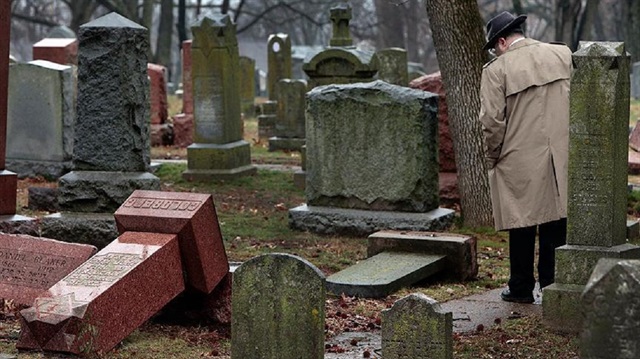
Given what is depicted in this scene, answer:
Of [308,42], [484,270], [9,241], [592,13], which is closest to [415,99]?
[484,270]

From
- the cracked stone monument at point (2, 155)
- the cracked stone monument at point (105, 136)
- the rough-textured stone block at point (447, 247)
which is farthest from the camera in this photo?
the cracked stone monument at point (2, 155)

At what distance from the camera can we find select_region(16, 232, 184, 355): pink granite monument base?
7621 millimetres

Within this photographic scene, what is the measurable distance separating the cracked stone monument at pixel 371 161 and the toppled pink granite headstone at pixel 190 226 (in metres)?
4.46

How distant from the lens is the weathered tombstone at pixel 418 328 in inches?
264

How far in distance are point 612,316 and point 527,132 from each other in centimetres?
435

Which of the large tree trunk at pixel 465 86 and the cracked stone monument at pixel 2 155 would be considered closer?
the cracked stone monument at pixel 2 155

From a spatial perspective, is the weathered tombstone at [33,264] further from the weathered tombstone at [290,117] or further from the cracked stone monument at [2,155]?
the weathered tombstone at [290,117]

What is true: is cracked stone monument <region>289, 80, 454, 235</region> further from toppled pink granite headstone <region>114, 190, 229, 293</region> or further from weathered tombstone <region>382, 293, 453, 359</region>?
weathered tombstone <region>382, 293, 453, 359</region>

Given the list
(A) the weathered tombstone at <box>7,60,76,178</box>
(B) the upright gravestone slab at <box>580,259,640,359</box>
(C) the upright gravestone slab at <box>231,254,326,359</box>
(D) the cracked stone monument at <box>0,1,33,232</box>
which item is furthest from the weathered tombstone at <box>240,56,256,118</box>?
(B) the upright gravestone slab at <box>580,259,640,359</box>

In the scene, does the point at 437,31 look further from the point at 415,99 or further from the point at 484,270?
the point at 484,270

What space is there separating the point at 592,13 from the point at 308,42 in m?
38.9

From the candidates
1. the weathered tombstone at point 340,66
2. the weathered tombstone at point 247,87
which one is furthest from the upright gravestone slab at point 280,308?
the weathered tombstone at point 247,87

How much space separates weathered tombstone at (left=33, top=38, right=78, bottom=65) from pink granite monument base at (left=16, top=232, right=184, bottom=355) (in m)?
14.7

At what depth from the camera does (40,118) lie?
673 inches
